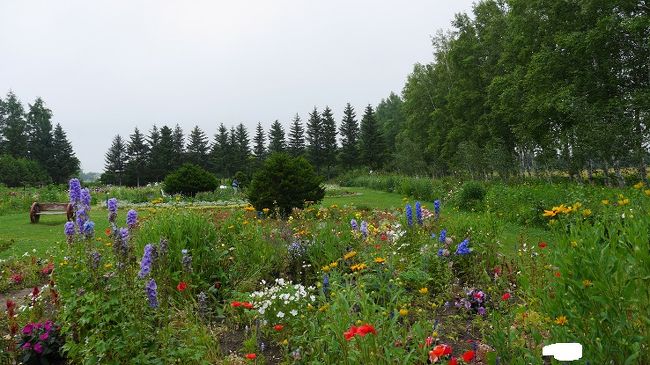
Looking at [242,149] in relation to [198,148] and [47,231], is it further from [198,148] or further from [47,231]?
[47,231]

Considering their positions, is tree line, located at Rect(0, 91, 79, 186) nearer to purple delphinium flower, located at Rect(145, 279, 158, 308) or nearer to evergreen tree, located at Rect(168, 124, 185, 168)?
evergreen tree, located at Rect(168, 124, 185, 168)

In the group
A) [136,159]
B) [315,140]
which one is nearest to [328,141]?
[315,140]

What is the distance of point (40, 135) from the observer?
55375 millimetres

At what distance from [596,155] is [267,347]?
13887 millimetres

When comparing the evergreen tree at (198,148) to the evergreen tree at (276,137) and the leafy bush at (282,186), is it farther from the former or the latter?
the leafy bush at (282,186)

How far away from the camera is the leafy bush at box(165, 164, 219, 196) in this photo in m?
21.0

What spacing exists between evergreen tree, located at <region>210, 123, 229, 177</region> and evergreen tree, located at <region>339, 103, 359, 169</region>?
571 inches

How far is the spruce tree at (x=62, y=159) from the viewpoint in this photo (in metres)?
50.4

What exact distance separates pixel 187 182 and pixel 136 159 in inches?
1433

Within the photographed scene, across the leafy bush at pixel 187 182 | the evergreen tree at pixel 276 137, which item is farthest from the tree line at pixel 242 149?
the leafy bush at pixel 187 182

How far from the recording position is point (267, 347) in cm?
342

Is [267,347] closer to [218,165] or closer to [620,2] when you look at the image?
[620,2]

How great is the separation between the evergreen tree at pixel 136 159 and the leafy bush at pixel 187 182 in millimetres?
33753

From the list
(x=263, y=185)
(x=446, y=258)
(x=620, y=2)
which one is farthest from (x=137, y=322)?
(x=620, y=2)
